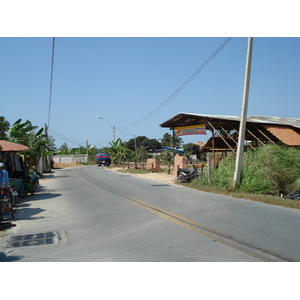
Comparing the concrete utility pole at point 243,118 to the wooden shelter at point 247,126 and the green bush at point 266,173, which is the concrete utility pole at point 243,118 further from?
the wooden shelter at point 247,126

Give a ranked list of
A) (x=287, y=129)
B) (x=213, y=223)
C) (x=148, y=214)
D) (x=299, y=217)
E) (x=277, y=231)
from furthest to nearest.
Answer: (x=287, y=129) → (x=148, y=214) → (x=299, y=217) → (x=213, y=223) → (x=277, y=231)

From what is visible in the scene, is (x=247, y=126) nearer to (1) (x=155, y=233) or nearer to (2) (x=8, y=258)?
(1) (x=155, y=233)

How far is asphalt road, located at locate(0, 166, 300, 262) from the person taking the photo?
5.35m

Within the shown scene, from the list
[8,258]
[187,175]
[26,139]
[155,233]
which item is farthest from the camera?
[26,139]

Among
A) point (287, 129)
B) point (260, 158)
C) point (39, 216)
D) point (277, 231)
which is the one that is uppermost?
point (287, 129)

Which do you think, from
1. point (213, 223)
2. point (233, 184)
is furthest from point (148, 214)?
point (233, 184)

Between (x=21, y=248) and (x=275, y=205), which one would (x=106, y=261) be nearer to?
(x=21, y=248)

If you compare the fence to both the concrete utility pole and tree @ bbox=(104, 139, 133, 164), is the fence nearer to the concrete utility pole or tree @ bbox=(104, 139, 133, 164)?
tree @ bbox=(104, 139, 133, 164)

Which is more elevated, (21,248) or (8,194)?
(8,194)

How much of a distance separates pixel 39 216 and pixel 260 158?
9.84 meters

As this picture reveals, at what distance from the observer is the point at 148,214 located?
908cm

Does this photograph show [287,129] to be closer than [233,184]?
No

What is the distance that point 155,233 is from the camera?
6828mm

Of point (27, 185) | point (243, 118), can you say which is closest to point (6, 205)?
point (27, 185)
